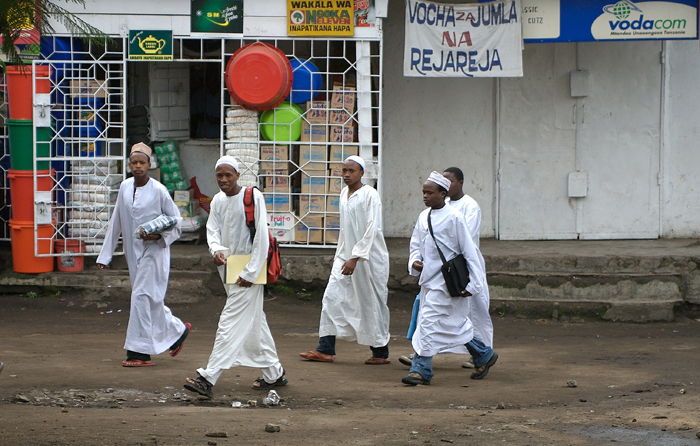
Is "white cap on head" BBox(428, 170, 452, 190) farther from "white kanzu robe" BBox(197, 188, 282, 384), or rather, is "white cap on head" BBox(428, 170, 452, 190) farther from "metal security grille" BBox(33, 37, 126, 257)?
"metal security grille" BBox(33, 37, 126, 257)

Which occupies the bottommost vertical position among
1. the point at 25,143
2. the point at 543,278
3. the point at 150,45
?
the point at 543,278

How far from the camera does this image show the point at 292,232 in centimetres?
1004

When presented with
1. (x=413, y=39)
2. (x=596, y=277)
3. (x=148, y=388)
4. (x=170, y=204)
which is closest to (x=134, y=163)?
(x=170, y=204)

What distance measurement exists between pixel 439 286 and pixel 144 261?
8.03 feet

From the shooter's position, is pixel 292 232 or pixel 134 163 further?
pixel 292 232

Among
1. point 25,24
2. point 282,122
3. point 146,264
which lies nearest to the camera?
point 25,24

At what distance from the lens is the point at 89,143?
32.1ft

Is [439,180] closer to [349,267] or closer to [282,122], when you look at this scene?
[349,267]

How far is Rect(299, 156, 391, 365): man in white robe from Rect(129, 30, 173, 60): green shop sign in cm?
361

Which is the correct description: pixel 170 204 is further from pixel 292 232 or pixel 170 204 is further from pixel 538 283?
pixel 538 283

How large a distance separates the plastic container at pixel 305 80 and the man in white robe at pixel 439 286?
380 cm

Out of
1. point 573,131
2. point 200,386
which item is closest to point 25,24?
point 200,386

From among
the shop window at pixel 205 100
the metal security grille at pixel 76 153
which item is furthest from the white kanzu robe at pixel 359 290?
the shop window at pixel 205 100

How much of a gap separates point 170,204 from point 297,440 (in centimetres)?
292
